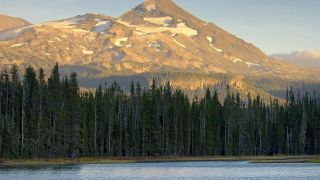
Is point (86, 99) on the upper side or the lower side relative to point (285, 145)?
upper

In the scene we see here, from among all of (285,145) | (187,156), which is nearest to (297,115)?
(285,145)

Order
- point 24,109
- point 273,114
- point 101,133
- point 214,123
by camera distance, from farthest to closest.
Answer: point 273,114 < point 214,123 < point 101,133 < point 24,109

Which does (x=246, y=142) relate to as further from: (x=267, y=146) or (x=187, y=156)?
(x=187, y=156)

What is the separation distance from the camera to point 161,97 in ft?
570

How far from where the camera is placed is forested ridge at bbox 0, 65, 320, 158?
148663 millimetres

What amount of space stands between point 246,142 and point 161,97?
91.2ft

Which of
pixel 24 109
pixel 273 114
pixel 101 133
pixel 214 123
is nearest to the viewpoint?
pixel 24 109

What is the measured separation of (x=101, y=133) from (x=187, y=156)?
66.6 ft

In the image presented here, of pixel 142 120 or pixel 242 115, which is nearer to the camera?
pixel 142 120

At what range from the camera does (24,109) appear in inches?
5866

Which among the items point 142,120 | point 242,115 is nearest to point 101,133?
point 142,120

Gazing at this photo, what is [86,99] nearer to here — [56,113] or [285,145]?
[56,113]

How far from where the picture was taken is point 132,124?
17038 cm

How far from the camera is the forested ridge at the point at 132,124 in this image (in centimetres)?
14866
